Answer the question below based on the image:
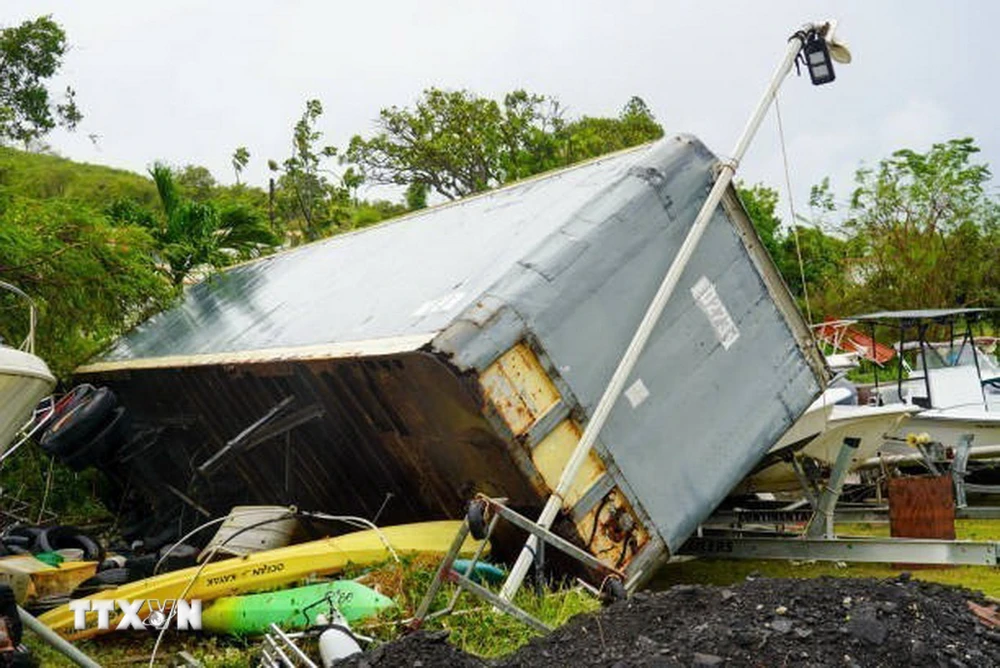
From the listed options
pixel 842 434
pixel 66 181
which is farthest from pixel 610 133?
pixel 842 434

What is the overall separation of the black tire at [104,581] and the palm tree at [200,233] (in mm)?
5342

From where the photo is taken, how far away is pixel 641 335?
5.74 m

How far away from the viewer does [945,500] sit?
311 inches

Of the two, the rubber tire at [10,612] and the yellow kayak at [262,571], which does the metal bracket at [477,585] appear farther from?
the rubber tire at [10,612]

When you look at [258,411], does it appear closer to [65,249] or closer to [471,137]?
[65,249]

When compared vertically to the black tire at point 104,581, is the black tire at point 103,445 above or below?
above

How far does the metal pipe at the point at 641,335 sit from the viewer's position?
5.15m

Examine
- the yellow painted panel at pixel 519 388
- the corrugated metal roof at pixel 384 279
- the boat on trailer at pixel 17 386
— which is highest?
the boat on trailer at pixel 17 386

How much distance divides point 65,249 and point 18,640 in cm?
471

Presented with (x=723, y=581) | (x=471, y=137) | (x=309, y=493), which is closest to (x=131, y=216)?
(x=309, y=493)

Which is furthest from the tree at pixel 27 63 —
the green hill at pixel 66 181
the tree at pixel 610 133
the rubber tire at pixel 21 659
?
the rubber tire at pixel 21 659

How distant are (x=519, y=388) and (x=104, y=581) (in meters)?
3.18

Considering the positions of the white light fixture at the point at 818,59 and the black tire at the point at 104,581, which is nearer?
the black tire at the point at 104,581

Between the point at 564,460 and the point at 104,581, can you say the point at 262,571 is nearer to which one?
the point at 104,581
